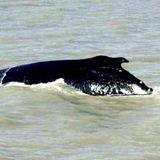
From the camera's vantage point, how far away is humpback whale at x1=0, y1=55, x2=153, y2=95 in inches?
491

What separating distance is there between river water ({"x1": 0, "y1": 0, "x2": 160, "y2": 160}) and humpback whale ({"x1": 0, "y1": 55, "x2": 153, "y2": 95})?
14 cm

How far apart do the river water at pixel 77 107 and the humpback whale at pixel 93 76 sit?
0.46 feet

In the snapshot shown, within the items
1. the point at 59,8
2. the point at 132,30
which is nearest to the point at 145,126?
the point at 132,30

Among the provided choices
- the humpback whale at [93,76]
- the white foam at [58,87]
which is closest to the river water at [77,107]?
the white foam at [58,87]

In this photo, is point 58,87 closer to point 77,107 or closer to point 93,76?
point 93,76

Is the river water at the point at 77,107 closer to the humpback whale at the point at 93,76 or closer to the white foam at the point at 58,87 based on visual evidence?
the white foam at the point at 58,87

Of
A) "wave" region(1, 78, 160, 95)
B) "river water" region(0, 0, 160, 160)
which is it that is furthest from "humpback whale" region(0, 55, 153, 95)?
"river water" region(0, 0, 160, 160)

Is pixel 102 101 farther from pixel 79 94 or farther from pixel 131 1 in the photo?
pixel 131 1

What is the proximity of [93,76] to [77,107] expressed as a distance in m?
0.82

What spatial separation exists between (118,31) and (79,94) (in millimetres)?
10252

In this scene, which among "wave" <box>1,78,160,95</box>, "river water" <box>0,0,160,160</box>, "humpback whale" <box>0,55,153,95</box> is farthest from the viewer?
"wave" <box>1,78,160,95</box>

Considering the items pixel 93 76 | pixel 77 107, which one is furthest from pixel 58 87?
pixel 77 107

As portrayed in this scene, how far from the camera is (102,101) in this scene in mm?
12406

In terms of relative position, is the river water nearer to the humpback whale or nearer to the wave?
the wave
